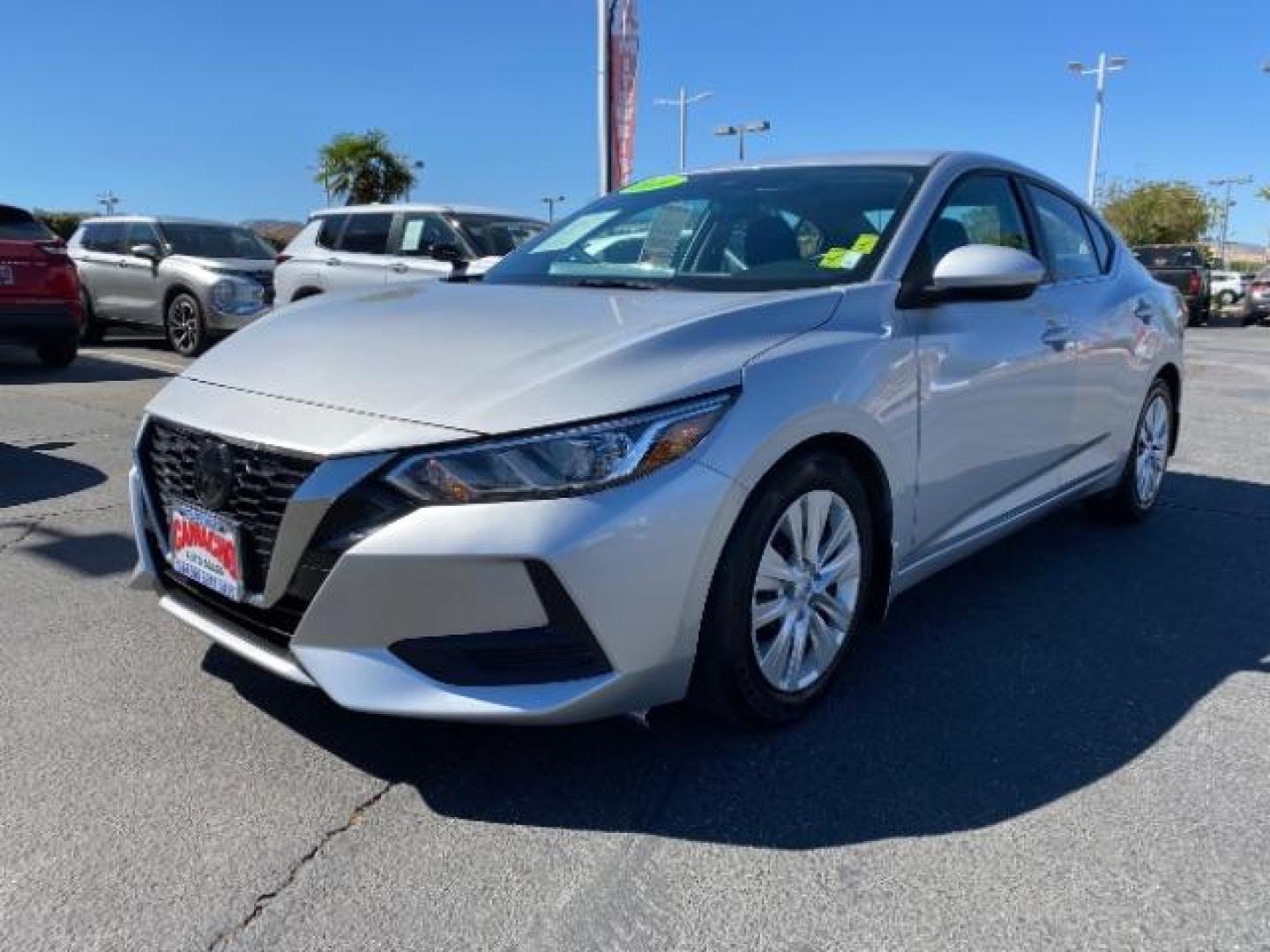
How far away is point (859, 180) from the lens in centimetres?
357

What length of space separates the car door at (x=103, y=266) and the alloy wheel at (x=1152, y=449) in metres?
11.2

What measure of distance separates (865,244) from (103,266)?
1166 cm

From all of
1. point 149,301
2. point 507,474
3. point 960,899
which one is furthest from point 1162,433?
A: point 149,301

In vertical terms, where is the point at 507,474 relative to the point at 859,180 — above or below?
below

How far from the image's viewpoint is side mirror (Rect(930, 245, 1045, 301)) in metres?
3.09

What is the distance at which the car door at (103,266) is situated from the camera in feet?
40.8

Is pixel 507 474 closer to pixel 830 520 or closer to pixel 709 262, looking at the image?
pixel 830 520

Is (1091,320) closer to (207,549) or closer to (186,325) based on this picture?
(207,549)

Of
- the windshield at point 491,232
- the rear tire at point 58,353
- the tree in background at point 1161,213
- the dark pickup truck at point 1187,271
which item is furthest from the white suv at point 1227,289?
the rear tire at point 58,353

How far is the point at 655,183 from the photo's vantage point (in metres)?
4.19

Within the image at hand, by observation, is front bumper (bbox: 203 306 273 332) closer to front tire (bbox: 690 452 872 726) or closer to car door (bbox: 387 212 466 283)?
car door (bbox: 387 212 466 283)

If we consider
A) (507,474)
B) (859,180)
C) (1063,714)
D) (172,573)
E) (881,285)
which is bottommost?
(1063,714)

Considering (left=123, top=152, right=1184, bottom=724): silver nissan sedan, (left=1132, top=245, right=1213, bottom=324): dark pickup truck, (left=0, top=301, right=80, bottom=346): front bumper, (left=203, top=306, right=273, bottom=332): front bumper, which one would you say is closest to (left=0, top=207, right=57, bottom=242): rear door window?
(left=0, top=301, right=80, bottom=346): front bumper

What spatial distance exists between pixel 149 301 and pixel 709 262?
406 inches
